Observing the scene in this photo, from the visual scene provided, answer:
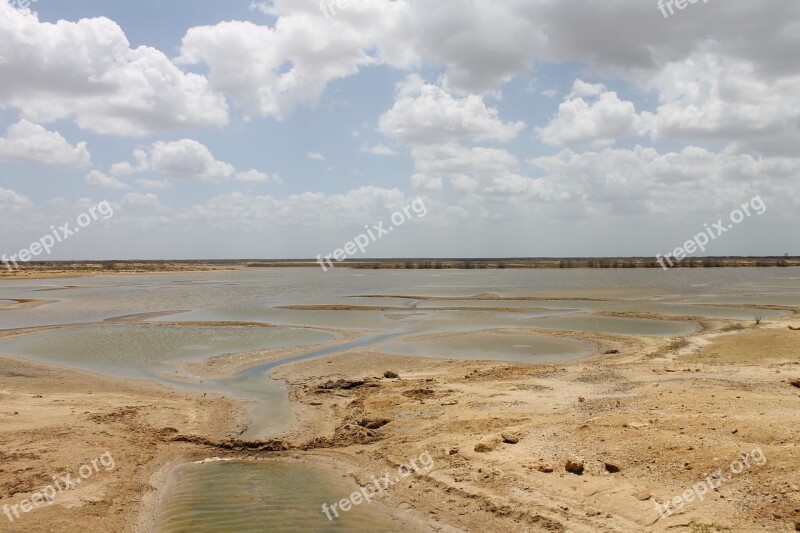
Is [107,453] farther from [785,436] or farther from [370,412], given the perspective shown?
[785,436]

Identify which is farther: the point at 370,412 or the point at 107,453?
the point at 370,412

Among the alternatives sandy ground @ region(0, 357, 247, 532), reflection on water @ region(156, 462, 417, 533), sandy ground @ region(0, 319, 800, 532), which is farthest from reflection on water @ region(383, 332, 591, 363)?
reflection on water @ region(156, 462, 417, 533)

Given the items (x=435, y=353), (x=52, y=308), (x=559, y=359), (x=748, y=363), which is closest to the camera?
(x=748, y=363)

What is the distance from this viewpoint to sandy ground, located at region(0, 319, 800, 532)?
765 centimetres

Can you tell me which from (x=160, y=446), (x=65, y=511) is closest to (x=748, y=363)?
(x=160, y=446)

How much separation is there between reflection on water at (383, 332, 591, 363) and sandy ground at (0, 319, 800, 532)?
332 cm

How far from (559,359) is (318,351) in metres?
9.38

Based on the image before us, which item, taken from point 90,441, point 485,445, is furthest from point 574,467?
point 90,441

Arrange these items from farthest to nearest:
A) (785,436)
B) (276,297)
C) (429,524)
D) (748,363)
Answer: (276,297), (748,363), (785,436), (429,524)

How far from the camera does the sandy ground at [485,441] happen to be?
765 centimetres

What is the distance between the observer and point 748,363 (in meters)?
17.4

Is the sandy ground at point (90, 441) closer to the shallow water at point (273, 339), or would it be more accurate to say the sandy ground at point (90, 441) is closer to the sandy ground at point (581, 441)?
the shallow water at point (273, 339)

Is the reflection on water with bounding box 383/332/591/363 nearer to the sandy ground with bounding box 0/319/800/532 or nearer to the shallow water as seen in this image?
the shallow water

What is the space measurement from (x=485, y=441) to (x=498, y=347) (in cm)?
1306
